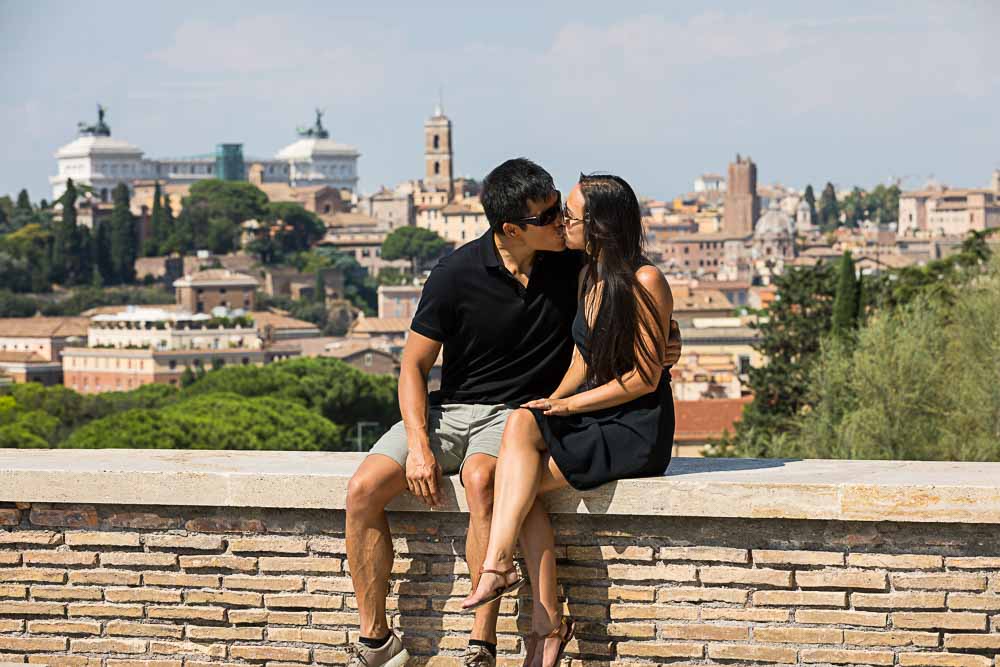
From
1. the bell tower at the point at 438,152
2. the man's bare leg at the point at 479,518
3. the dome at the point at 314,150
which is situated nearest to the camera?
the man's bare leg at the point at 479,518

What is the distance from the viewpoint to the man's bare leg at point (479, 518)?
3338mm

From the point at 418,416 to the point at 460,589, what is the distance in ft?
1.18

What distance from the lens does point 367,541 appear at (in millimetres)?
3426

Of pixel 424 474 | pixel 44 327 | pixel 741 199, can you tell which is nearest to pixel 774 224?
pixel 741 199

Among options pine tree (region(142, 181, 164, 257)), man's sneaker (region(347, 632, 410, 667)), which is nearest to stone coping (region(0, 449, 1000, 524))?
man's sneaker (region(347, 632, 410, 667))

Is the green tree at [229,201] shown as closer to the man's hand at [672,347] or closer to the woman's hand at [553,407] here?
the man's hand at [672,347]

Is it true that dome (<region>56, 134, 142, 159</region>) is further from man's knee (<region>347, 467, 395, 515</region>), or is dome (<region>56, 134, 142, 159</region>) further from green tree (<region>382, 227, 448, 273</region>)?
man's knee (<region>347, 467, 395, 515</region>)

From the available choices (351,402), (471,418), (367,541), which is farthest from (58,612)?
(351,402)

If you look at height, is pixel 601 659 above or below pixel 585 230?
below

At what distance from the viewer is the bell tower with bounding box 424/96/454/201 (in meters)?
122

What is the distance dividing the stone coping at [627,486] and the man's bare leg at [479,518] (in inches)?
4.0

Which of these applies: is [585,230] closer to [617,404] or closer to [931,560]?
[617,404]

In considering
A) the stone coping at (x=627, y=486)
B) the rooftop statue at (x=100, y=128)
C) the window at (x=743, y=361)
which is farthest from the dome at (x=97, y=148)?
the stone coping at (x=627, y=486)

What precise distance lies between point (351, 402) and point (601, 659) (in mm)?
37658
